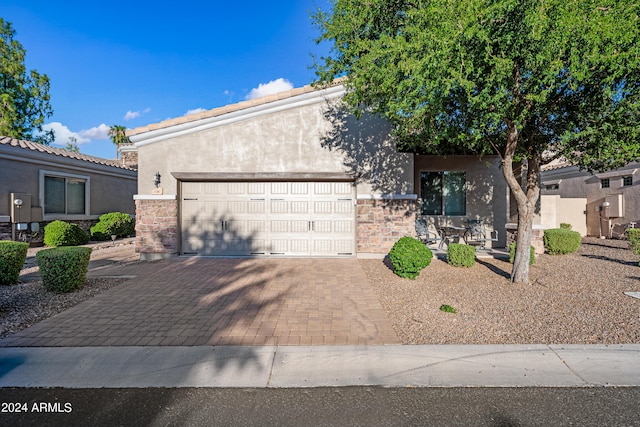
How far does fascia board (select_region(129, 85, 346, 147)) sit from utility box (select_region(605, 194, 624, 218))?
578 inches

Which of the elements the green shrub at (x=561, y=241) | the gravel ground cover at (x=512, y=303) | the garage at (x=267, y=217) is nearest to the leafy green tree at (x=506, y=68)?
the gravel ground cover at (x=512, y=303)

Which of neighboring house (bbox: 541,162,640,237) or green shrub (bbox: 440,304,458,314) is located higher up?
neighboring house (bbox: 541,162,640,237)

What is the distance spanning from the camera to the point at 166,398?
3117mm

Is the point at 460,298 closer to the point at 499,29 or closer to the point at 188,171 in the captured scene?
the point at 499,29

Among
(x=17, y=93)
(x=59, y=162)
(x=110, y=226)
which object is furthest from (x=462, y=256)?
(x=17, y=93)

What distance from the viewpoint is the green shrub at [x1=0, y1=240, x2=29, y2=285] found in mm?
6652

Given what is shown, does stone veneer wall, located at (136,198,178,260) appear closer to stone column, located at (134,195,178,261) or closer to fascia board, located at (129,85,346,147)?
stone column, located at (134,195,178,261)

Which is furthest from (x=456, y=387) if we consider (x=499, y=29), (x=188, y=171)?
(x=188, y=171)

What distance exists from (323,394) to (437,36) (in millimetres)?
5320

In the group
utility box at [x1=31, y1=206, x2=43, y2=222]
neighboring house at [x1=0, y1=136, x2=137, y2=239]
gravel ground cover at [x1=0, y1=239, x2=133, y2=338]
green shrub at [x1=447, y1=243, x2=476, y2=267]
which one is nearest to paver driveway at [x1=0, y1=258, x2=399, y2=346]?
gravel ground cover at [x1=0, y1=239, x2=133, y2=338]

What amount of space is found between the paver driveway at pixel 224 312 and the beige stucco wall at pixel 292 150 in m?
3.12

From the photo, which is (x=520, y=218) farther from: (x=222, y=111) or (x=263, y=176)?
(x=222, y=111)

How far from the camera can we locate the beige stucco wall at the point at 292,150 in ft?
31.6

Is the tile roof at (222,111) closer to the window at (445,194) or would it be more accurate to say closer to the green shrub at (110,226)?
the window at (445,194)
